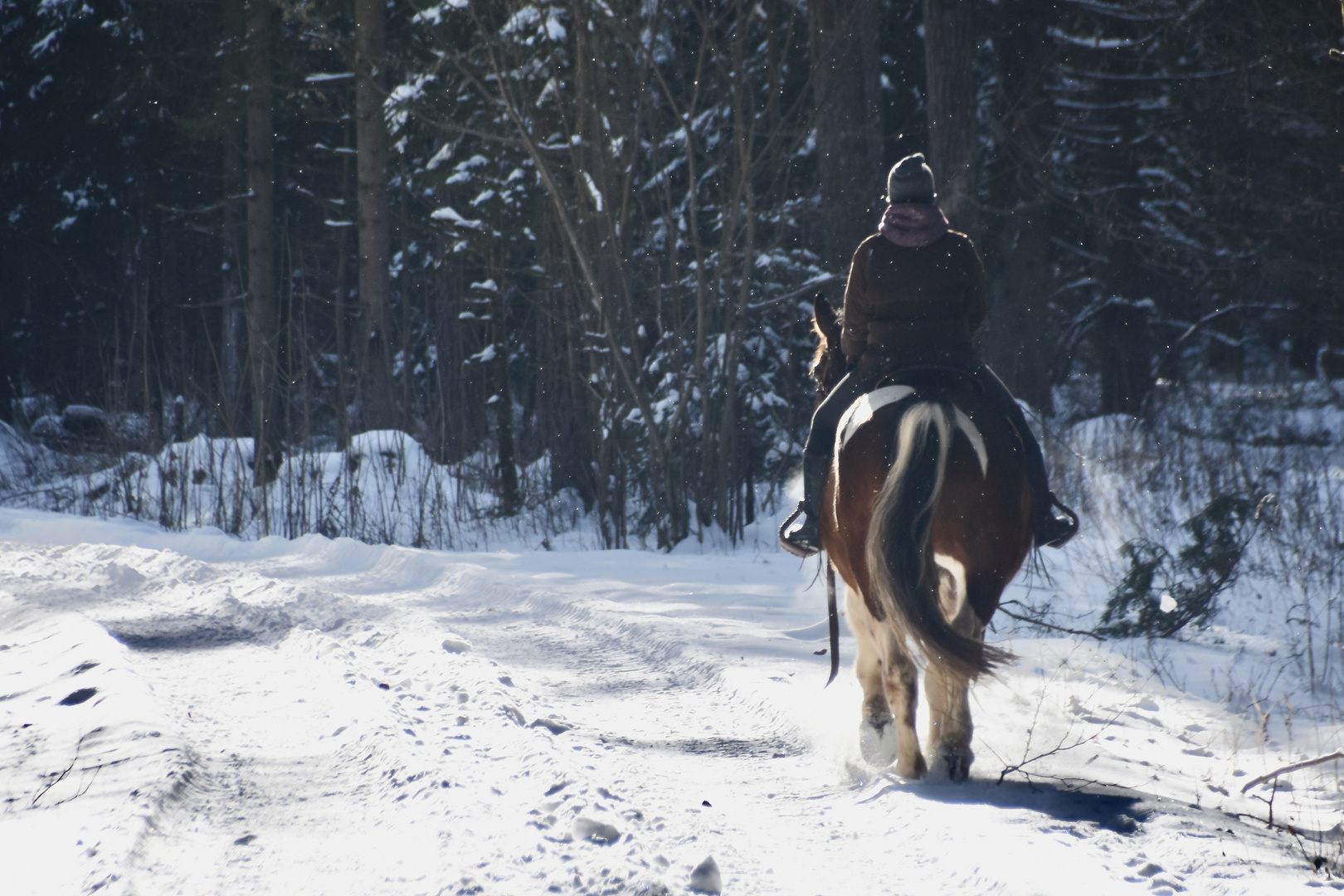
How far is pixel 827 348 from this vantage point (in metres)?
4.59

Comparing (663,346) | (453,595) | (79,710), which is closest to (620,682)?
(79,710)

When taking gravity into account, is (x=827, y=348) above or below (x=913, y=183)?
below

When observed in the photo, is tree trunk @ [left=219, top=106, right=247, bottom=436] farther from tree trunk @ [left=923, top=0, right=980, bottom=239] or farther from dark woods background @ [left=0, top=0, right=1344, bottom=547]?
tree trunk @ [left=923, top=0, right=980, bottom=239]

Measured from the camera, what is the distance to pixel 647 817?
9.71 feet

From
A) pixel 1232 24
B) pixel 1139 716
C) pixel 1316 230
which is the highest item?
pixel 1232 24

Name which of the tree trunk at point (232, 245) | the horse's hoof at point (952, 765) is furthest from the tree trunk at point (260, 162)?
the horse's hoof at point (952, 765)

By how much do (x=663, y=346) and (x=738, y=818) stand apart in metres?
8.87

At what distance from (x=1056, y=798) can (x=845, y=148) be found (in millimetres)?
9253

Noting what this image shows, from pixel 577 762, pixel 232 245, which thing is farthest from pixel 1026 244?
pixel 232 245

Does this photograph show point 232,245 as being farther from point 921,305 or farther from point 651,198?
point 921,305

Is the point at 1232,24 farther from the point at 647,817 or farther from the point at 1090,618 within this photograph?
the point at 647,817

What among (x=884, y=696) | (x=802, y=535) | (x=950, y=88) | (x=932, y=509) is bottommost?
(x=884, y=696)

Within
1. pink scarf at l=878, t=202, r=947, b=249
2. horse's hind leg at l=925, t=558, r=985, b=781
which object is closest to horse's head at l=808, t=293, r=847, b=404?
pink scarf at l=878, t=202, r=947, b=249

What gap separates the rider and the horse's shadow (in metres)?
1.02
